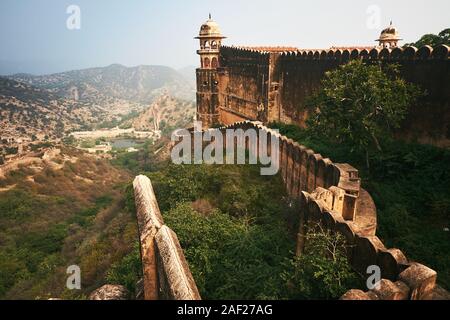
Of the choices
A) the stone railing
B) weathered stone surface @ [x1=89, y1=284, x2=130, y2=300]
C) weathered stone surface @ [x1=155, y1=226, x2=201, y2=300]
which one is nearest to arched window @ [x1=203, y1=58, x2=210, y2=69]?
the stone railing

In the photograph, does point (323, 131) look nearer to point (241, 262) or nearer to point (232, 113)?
point (241, 262)

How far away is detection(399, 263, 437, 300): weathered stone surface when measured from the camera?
4.57 m

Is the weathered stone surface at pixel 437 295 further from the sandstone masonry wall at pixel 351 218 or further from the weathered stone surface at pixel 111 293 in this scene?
the weathered stone surface at pixel 111 293

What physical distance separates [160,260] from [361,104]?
30.1ft

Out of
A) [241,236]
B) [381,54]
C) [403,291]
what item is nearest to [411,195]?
[241,236]

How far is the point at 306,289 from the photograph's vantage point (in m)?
6.18

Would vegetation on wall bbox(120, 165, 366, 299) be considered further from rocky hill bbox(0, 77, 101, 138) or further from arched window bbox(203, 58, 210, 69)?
rocky hill bbox(0, 77, 101, 138)

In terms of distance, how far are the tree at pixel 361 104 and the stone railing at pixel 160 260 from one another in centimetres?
721

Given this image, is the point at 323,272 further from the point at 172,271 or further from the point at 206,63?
the point at 206,63

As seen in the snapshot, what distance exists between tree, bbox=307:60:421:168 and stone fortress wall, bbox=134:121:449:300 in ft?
6.10

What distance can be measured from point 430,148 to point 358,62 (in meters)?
3.93

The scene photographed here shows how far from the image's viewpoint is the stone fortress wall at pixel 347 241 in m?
4.65

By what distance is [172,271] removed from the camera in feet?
17.2
